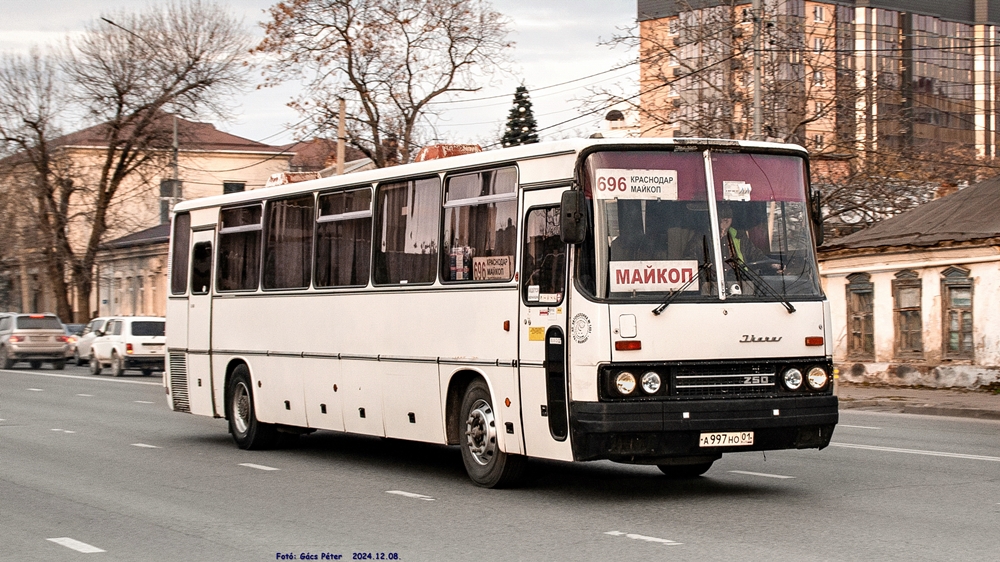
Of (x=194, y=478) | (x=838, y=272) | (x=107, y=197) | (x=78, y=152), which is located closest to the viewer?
(x=194, y=478)

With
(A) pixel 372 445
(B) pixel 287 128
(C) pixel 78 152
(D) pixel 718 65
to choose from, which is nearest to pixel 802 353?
(A) pixel 372 445

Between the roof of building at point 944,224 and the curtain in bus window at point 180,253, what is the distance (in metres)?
16.2

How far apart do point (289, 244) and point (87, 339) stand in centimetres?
3134

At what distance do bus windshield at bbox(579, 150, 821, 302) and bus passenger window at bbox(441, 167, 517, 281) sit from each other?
3.56 feet

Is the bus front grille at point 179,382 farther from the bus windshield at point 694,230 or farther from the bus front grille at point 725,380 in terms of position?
the bus front grille at point 725,380

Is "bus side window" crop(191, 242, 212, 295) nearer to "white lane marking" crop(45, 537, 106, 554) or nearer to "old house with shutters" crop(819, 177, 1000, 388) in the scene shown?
"white lane marking" crop(45, 537, 106, 554)

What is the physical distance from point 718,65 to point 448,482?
26.5 m

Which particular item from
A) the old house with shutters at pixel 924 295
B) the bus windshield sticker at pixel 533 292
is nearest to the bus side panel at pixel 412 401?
the bus windshield sticker at pixel 533 292

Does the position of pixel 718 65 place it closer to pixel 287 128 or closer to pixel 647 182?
pixel 287 128

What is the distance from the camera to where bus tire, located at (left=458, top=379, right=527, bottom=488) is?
11.6 m

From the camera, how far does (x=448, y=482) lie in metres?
12.4

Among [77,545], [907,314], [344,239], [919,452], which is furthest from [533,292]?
[907,314]

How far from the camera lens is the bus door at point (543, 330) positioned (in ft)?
34.7

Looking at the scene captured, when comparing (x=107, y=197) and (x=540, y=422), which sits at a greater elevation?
(x=107, y=197)
